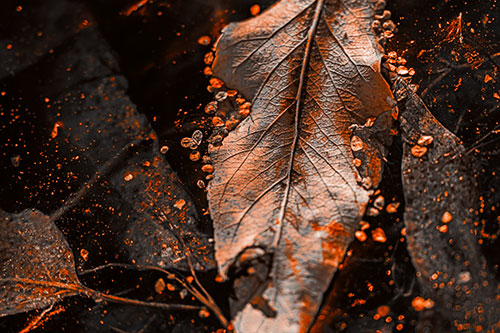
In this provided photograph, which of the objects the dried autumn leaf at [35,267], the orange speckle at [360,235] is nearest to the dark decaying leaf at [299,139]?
the orange speckle at [360,235]

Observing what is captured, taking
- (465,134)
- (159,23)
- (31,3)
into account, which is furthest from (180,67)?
(465,134)

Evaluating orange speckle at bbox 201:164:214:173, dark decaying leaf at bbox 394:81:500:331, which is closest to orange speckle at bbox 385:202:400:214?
dark decaying leaf at bbox 394:81:500:331

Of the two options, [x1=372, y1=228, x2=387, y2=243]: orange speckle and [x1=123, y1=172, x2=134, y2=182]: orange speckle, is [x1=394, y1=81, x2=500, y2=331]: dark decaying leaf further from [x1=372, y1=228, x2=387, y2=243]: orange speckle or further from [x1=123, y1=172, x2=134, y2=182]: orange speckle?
[x1=123, y1=172, x2=134, y2=182]: orange speckle

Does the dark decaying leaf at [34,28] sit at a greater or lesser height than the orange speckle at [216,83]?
greater

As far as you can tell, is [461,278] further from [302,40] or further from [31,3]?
[31,3]

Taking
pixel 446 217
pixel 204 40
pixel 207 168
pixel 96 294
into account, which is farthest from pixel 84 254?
pixel 446 217

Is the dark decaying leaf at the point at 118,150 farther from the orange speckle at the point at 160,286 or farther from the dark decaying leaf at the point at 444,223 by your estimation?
the dark decaying leaf at the point at 444,223
